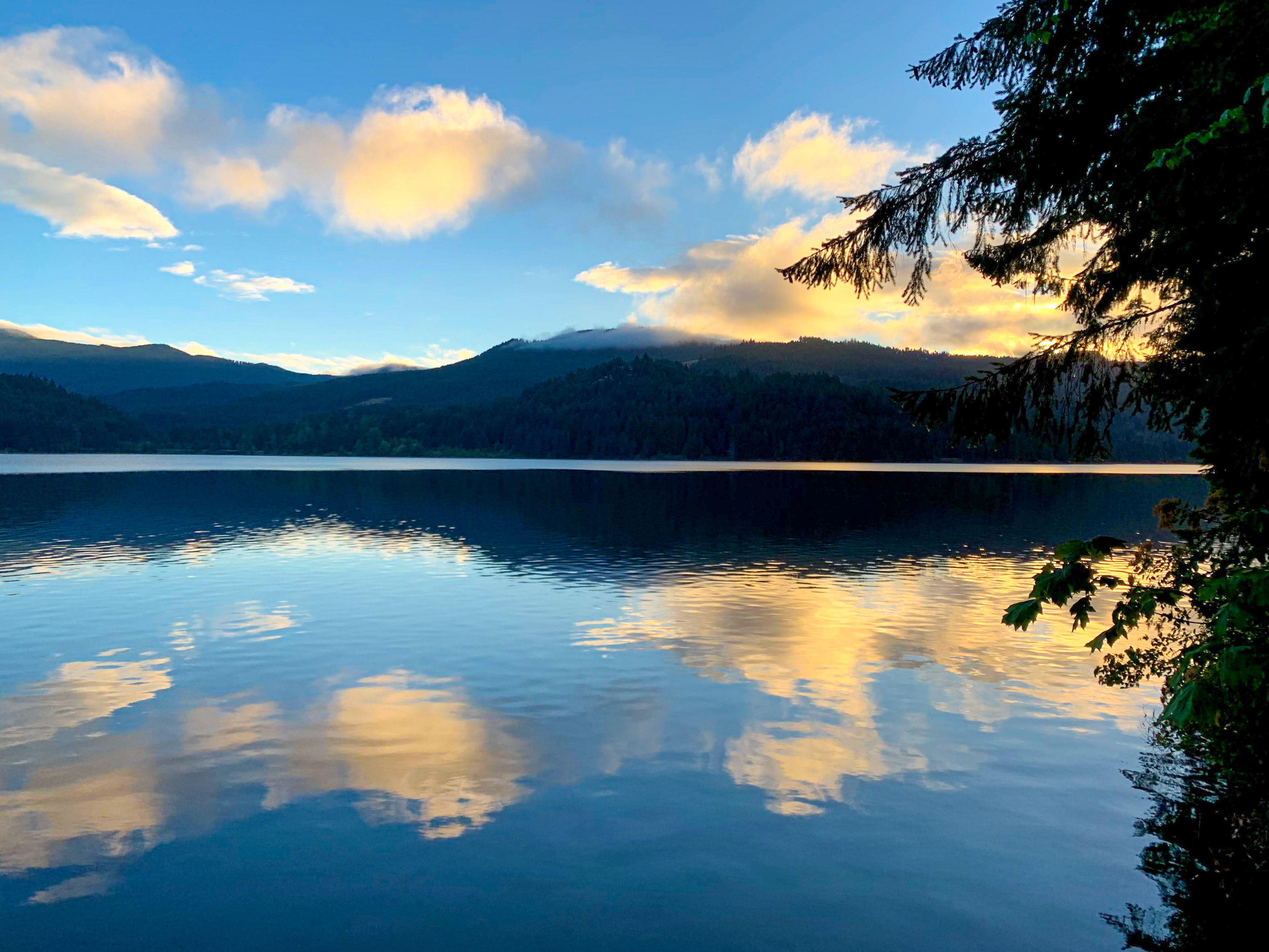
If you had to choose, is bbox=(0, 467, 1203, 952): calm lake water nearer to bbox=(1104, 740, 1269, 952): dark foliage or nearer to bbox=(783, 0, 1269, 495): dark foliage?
bbox=(1104, 740, 1269, 952): dark foliage

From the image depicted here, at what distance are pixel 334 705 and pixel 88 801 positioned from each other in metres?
5.72

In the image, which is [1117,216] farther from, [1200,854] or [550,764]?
[550,764]

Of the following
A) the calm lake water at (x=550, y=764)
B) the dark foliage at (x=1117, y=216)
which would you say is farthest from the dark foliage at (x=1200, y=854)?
the dark foliage at (x=1117, y=216)

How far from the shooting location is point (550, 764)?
15.8m

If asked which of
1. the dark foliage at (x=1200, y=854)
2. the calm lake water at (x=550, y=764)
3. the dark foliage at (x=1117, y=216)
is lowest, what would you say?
the calm lake water at (x=550, y=764)

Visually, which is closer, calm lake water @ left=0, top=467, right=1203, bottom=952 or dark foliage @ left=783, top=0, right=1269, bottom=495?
dark foliage @ left=783, top=0, right=1269, bottom=495

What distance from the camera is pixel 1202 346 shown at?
9984 millimetres

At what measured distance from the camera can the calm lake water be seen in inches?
427

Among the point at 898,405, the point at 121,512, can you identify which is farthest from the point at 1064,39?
the point at 121,512

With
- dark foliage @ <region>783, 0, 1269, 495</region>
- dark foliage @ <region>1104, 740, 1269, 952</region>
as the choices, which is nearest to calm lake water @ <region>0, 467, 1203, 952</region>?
dark foliage @ <region>1104, 740, 1269, 952</region>

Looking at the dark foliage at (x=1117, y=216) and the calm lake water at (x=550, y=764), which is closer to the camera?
the dark foliage at (x=1117, y=216)

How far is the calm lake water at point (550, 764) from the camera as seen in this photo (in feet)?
35.6

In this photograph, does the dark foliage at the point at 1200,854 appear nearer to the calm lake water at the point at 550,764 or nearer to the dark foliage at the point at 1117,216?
the calm lake water at the point at 550,764

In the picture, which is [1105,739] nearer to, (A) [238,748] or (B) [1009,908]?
(B) [1009,908]
